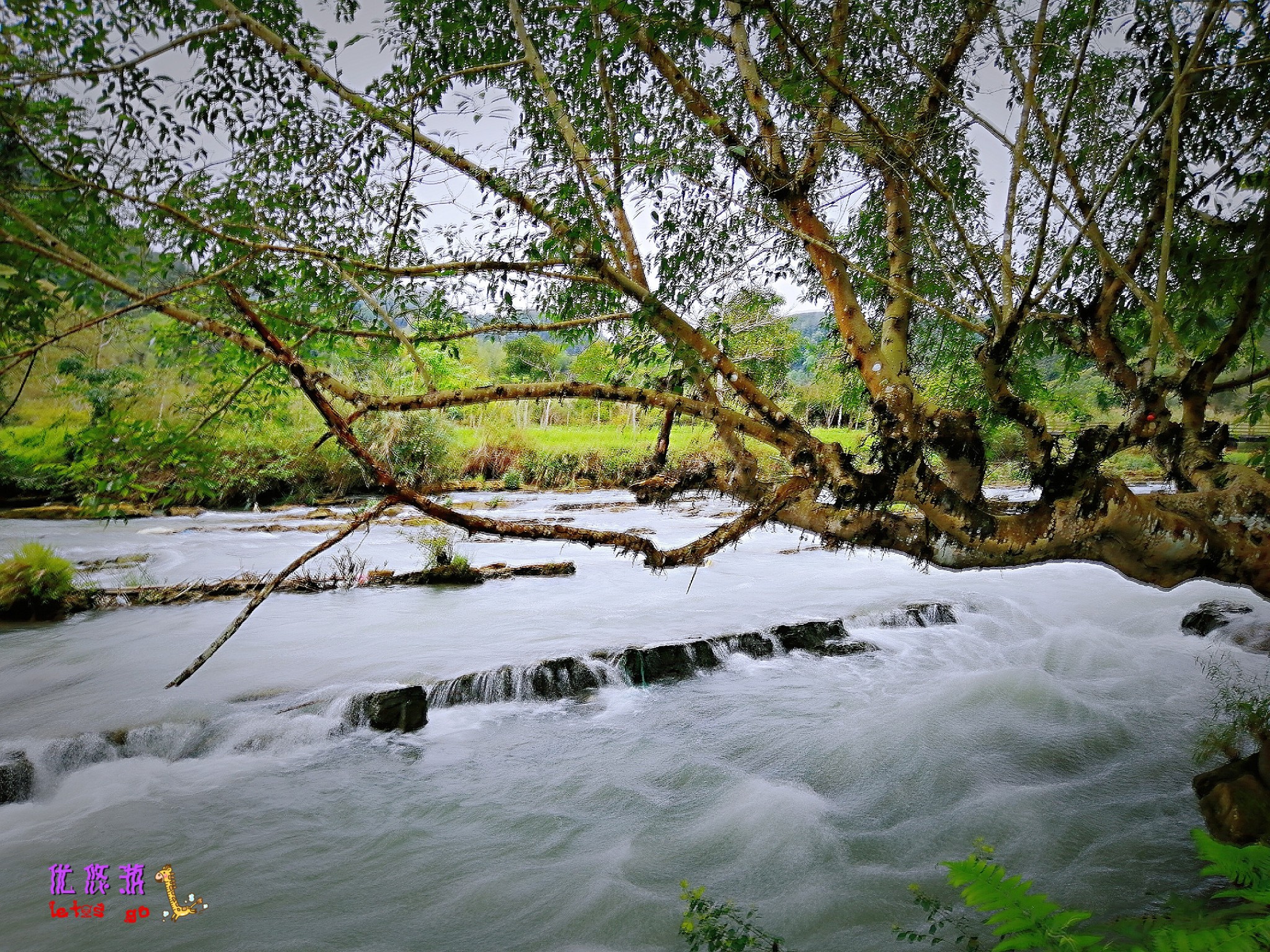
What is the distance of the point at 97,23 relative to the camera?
3148mm

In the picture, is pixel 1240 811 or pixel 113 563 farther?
pixel 113 563

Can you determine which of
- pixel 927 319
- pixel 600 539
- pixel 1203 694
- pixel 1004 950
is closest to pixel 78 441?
pixel 600 539

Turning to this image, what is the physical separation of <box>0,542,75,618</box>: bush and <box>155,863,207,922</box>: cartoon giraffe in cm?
590

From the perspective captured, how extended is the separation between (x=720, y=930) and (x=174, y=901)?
10.3 ft

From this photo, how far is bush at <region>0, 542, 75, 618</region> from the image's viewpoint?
24.9 ft

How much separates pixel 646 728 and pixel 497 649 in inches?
84.8

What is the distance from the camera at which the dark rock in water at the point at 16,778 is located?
434 cm

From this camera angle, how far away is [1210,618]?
25.4ft

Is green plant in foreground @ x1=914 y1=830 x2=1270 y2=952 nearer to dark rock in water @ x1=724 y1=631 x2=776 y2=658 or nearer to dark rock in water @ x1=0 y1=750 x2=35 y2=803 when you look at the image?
dark rock in water @ x1=724 y1=631 x2=776 y2=658

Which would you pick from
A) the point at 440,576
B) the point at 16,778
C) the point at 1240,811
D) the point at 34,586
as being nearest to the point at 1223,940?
the point at 1240,811

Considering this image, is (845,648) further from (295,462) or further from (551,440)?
(551,440)

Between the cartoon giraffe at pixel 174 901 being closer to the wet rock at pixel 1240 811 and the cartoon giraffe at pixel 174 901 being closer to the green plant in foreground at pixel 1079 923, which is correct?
the green plant in foreground at pixel 1079 923

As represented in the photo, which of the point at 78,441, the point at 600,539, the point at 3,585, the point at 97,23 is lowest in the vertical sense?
the point at 3,585

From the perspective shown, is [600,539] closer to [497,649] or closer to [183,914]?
[183,914]
